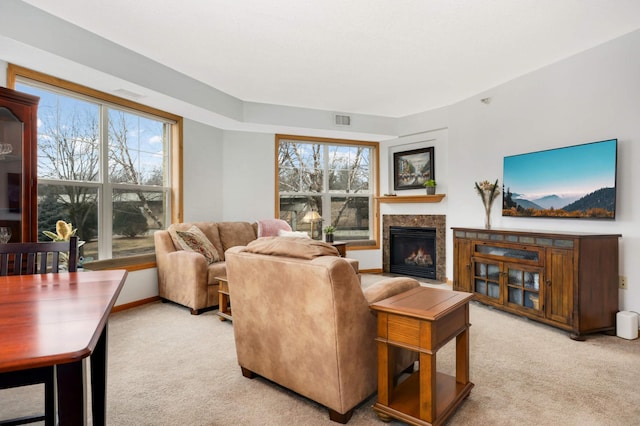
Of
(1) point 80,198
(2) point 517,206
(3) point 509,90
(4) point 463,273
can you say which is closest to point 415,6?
(3) point 509,90

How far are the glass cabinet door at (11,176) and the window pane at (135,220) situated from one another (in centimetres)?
149

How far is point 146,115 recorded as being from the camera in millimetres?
4250

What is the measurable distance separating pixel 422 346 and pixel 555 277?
2283mm

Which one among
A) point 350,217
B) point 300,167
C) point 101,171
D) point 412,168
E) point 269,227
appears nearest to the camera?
point 101,171

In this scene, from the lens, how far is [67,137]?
3471mm

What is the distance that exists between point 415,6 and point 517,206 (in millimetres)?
2608

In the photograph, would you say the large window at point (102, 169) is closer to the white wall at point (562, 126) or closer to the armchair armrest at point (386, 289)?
the armchair armrest at point (386, 289)

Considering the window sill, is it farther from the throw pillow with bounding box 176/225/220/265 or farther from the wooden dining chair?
the wooden dining chair

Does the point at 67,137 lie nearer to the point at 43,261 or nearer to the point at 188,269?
the point at 188,269

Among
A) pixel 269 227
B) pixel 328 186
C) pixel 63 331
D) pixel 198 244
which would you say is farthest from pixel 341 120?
pixel 63 331

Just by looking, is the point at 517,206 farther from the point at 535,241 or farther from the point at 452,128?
the point at 452,128

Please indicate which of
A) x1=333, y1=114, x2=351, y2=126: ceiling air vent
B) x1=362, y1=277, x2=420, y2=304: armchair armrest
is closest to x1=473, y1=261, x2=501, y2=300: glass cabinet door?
x1=362, y1=277, x2=420, y2=304: armchair armrest

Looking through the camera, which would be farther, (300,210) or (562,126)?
(300,210)

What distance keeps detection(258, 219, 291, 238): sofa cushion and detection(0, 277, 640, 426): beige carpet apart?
1.83 meters
